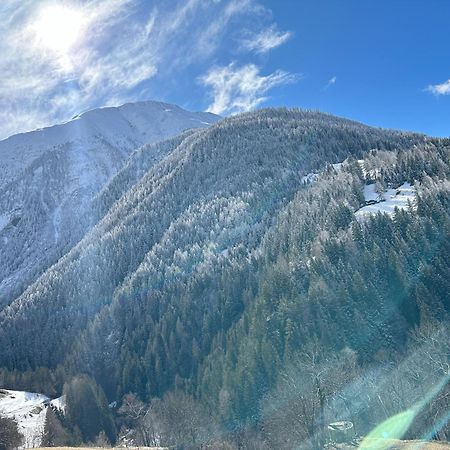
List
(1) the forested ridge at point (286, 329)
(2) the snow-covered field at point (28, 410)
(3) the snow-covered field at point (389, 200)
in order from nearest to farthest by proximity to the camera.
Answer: (1) the forested ridge at point (286, 329)
(2) the snow-covered field at point (28, 410)
(3) the snow-covered field at point (389, 200)

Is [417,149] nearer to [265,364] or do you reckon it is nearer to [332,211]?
[332,211]

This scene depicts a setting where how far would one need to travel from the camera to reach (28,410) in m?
143

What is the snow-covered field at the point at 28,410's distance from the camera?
116 meters

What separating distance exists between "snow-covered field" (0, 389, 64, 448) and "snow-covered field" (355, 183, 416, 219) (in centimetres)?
11674

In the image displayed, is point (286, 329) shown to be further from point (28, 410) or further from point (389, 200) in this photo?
point (28, 410)

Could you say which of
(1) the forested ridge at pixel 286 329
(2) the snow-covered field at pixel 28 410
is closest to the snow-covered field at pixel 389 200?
(1) the forested ridge at pixel 286 329

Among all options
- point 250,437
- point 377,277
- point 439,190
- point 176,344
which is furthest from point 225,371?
point 439,190

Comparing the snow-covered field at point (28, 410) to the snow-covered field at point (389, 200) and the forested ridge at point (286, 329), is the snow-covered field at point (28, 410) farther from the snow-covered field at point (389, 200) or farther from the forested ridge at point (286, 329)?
the snow-covered field at point (389, 200)

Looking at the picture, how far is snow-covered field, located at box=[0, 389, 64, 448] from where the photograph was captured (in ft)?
382

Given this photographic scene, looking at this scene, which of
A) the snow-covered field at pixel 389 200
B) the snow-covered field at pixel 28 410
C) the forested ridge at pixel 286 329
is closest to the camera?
the forested ridge at pixel 286 329

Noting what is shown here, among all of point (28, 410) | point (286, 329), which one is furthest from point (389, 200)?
point (28, 410)

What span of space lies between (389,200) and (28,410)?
141m

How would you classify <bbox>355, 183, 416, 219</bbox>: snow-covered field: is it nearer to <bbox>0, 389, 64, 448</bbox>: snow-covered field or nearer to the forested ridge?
the forested ridge

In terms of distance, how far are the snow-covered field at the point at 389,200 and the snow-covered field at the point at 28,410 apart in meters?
117
